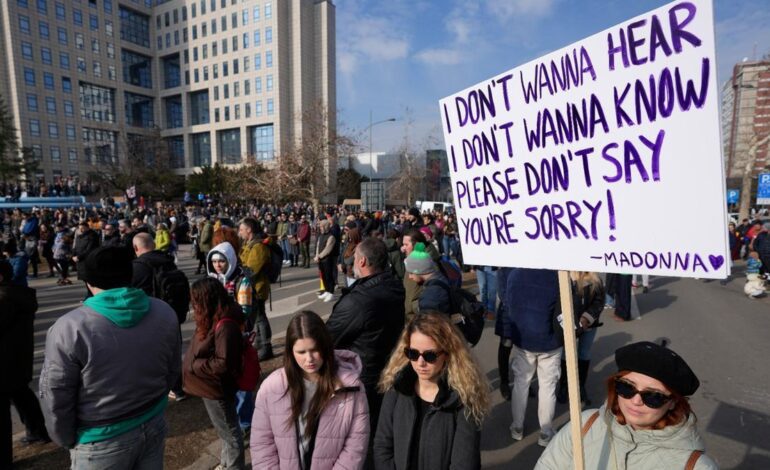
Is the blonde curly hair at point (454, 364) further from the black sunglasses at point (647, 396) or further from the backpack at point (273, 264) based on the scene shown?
the backpack at point (273, 264)

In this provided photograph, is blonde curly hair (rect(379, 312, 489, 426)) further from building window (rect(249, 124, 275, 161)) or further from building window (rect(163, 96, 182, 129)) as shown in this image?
building window (rect(163, 96, 182, 129))

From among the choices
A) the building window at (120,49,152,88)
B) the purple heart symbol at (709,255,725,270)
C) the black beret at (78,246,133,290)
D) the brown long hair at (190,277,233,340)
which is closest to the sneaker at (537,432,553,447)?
the purple heart symbol at (709,255,725,270)

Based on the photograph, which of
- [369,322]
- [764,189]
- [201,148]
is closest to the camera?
[369,322]

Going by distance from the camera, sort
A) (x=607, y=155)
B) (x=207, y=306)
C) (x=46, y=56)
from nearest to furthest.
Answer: (x=607, y=155) → (x=207, y=306) → (x=46, y=56)

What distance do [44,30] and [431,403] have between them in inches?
2883

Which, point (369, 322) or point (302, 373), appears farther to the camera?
point (369, 322)

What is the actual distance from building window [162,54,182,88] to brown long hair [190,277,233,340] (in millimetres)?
73590

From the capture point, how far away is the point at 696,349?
5.55 m

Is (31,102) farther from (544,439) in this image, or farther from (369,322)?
(544,439)

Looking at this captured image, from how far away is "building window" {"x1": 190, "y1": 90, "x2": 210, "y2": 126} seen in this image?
61750 millimetres

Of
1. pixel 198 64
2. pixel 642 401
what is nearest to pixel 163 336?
pixel 642 401

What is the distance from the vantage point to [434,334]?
2.00 m

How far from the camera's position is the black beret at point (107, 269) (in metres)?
2.04

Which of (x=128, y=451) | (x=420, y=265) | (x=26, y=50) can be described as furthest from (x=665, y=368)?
(x=26, y=50)
